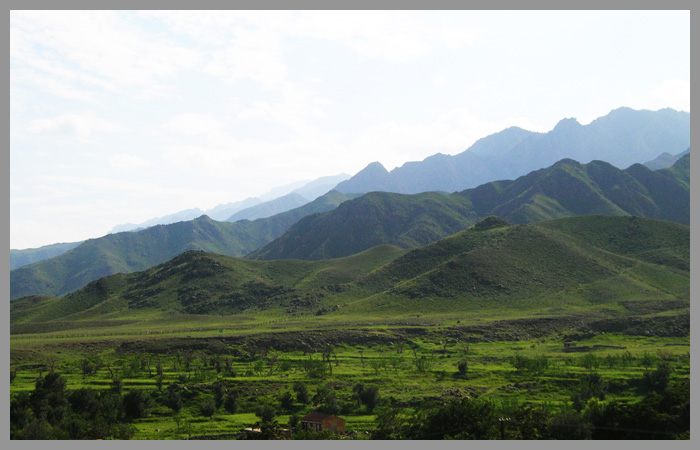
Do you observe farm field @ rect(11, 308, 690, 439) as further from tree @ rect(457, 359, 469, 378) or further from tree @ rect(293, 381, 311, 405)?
tree @ rect(457, 359, 469, 378)

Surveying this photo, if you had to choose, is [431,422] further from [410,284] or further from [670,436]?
[410,284]

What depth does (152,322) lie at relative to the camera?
156 metres

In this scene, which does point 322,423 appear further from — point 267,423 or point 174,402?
point 174,402

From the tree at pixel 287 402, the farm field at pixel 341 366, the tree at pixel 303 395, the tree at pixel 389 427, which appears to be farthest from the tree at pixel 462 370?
the tree at pixel 287 402

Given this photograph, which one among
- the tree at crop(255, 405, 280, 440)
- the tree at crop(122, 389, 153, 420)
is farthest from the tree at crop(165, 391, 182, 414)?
the tree at crop(255, 405, 280, 440)

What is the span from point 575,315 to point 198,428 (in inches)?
4047

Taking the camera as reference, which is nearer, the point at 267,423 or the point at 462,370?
the point at 267,423

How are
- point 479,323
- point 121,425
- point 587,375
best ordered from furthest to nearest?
point 479,323 < point 587,375 < point 121,425

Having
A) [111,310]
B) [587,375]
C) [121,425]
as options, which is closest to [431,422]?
[121,425]

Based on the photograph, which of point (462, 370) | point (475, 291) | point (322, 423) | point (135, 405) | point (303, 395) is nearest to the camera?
point (322, 423)

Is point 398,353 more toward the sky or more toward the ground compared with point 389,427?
more toward the ground

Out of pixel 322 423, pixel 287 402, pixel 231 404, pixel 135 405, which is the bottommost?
pixel 287 402

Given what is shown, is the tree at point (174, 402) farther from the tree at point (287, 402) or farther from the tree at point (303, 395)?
the tree at point (303, 395)

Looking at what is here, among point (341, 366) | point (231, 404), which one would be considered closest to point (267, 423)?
point (231, 404)
